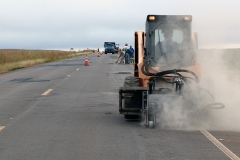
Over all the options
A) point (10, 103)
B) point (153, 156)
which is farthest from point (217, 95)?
point (10, 103)

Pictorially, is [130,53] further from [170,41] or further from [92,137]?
[92,137]

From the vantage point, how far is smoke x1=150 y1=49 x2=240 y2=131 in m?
10.2

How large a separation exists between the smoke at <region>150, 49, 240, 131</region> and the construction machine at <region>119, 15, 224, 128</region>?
2 centimetres

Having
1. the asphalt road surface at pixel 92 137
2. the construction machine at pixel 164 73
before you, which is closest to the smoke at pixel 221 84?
the construction machine at pixel 164 73

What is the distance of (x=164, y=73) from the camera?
10688 mm

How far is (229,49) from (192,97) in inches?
82.5

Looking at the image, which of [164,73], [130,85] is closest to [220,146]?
[164,73]

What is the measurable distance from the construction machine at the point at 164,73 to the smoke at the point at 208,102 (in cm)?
2

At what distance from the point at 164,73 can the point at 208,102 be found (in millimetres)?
1234

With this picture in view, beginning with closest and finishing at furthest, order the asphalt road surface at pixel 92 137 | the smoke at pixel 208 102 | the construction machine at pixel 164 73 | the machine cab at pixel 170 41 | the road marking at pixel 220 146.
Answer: the road marking at pixel 220 146 → the asphalt road surface at pixel 92 137 → the smoke at pixel 208 102 → the construction machine at pixel 164 73 → the machine cab at pixel 170 41

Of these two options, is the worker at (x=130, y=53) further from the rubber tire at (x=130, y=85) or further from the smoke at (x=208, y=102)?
the rubber tire at (x=130, y=85)

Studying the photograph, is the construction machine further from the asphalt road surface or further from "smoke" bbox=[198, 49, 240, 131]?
the asphalt road surface

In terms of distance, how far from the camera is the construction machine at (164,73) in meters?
10.3

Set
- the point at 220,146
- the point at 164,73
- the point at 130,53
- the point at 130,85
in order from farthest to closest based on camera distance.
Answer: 1. the point at 130,53
2. the point at 130,85
3. the point at 164,73
4. the point at 220,146
